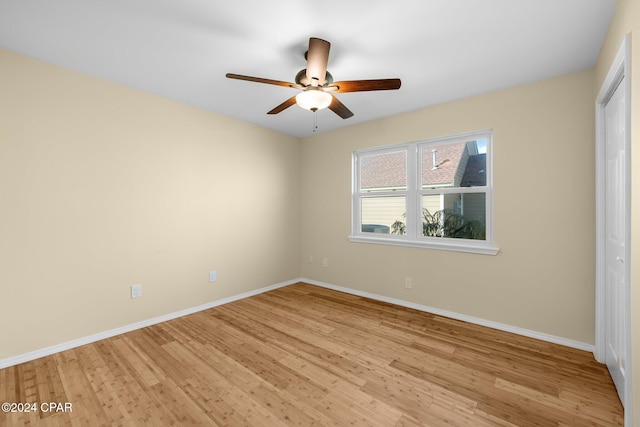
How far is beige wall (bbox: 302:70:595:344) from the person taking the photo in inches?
95.0

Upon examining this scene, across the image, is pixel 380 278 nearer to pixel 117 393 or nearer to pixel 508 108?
pixel 508 108

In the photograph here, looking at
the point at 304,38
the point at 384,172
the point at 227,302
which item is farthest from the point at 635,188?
the point at 227,302

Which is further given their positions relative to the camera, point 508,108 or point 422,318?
point 422,318

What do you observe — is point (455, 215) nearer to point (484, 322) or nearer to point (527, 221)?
point (527, 221)

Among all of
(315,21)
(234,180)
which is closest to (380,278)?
(234,180)

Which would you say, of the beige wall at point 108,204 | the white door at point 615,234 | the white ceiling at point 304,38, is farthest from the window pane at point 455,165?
the beige wall at point 108,204

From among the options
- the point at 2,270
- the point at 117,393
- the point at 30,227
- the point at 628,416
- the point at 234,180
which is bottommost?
the point at 117,393

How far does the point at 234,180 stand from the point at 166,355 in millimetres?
2130

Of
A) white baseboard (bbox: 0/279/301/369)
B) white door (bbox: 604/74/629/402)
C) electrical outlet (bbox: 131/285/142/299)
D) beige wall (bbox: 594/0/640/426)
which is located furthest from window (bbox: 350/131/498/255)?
electrical outlet (bbox: 131/285/142/299)

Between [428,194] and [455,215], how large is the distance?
1.30 feet

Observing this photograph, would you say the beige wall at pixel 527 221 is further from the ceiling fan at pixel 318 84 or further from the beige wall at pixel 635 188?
the ceiling fan at pixel 318 84

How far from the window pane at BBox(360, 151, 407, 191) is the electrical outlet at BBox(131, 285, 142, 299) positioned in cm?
294

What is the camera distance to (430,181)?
134 inches

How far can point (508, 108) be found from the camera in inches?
108
